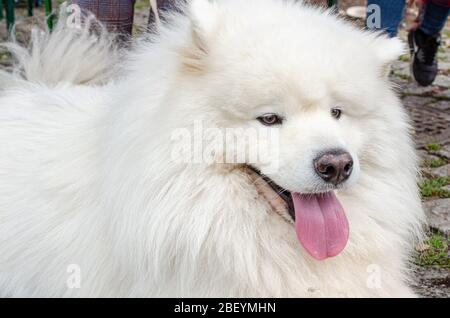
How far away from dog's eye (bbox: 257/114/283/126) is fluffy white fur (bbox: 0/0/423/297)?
0.02 meters

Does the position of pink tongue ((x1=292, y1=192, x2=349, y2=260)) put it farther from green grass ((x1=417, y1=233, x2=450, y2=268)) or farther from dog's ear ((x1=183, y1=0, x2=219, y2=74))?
green grass ((x1=417, y1=233, x2=450, y2=268))

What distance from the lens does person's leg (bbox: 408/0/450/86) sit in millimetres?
6930

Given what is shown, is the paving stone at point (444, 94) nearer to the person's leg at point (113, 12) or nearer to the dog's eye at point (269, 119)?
the person's leg at point (113, 12)

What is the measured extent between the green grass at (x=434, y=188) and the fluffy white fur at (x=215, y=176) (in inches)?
63.4

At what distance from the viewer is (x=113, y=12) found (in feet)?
14.0

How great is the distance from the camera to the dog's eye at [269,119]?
8.68 ft

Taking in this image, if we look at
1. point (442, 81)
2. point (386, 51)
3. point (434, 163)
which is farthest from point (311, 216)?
point (442, 81)

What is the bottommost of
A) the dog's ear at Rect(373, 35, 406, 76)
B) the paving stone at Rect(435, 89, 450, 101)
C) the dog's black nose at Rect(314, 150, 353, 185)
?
the paving stone at Rect(435, 89, 450, 101)

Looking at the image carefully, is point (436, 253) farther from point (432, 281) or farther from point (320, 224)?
point (320, 224)

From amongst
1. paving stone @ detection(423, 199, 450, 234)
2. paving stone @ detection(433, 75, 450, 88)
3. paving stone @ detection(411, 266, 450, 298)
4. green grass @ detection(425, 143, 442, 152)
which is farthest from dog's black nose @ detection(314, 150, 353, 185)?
paving stone @ detection(433, 75, 450, 88)

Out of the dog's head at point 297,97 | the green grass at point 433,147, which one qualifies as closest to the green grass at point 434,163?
the green grass at point 433,147
